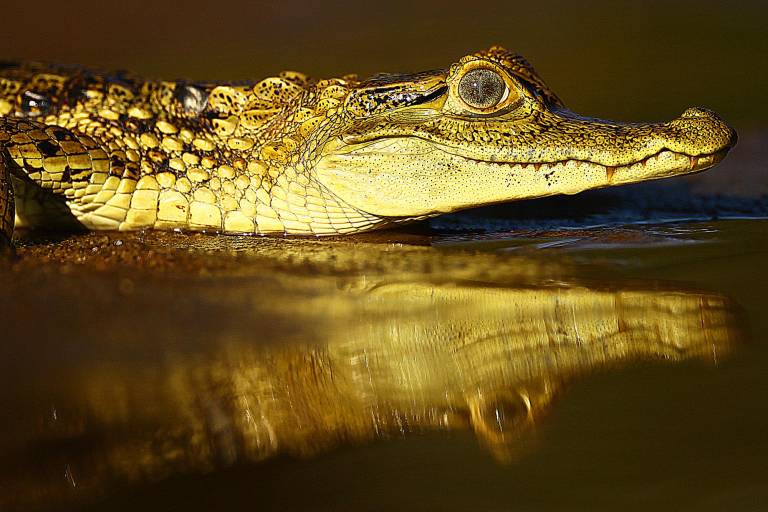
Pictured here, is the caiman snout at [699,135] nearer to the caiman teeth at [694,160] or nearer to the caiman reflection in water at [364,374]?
the caiman teeth at [694,160]

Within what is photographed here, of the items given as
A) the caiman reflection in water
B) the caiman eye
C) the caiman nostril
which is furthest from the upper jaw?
the caiman reflection in water

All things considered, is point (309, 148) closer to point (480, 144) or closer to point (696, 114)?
point (480, 144)

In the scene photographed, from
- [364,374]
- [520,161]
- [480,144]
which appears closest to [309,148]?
[480,144]

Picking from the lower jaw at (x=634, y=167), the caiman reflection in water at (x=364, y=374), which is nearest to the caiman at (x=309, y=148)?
the lower jaw at (x=634, y=167)

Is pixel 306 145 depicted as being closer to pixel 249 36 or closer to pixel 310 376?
pixel 310 376

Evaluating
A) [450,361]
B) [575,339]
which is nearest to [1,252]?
[450,361]

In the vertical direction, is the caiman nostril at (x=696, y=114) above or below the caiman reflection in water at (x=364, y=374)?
above

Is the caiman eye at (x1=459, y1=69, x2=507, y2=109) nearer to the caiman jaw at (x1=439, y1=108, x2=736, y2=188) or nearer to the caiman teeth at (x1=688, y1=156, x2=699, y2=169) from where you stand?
the caiman jaw at (x1=439, y1=108, x2=736, y2=188)
